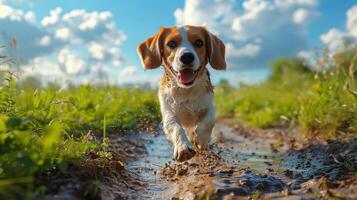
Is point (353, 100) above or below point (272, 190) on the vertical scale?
above

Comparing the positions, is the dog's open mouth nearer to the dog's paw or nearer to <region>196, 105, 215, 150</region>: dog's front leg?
<region>196, 105, 215, 150</region>: dog's front leg

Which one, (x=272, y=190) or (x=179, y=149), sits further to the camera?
(x=179, y=149)

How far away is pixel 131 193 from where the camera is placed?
3461 millimetres

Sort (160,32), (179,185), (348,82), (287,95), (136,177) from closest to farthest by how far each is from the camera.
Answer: (179,185), (136,177), (160,32), (348,82), (287,95)

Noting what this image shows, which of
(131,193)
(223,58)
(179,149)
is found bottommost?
(131,193)

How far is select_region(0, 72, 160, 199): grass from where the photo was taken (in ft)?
7.98

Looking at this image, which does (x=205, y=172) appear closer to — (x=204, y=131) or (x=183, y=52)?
(x=204, y=131)

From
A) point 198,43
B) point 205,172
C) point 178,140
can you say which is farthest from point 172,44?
point 205,172

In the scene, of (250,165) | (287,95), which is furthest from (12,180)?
(287,95)

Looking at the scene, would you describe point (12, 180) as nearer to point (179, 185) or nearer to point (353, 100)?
point (179, 185)

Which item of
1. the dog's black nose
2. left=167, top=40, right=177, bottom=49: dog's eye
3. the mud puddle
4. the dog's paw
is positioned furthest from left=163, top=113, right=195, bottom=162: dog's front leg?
left=167, top=40, right=177, bottom=49: dog's eye

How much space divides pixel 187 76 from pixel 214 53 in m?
0.80

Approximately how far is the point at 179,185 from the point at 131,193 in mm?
413

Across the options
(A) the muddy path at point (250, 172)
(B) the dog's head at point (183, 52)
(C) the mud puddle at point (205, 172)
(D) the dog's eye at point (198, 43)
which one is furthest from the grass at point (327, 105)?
(D) the dog's eye at point (198, 43)
